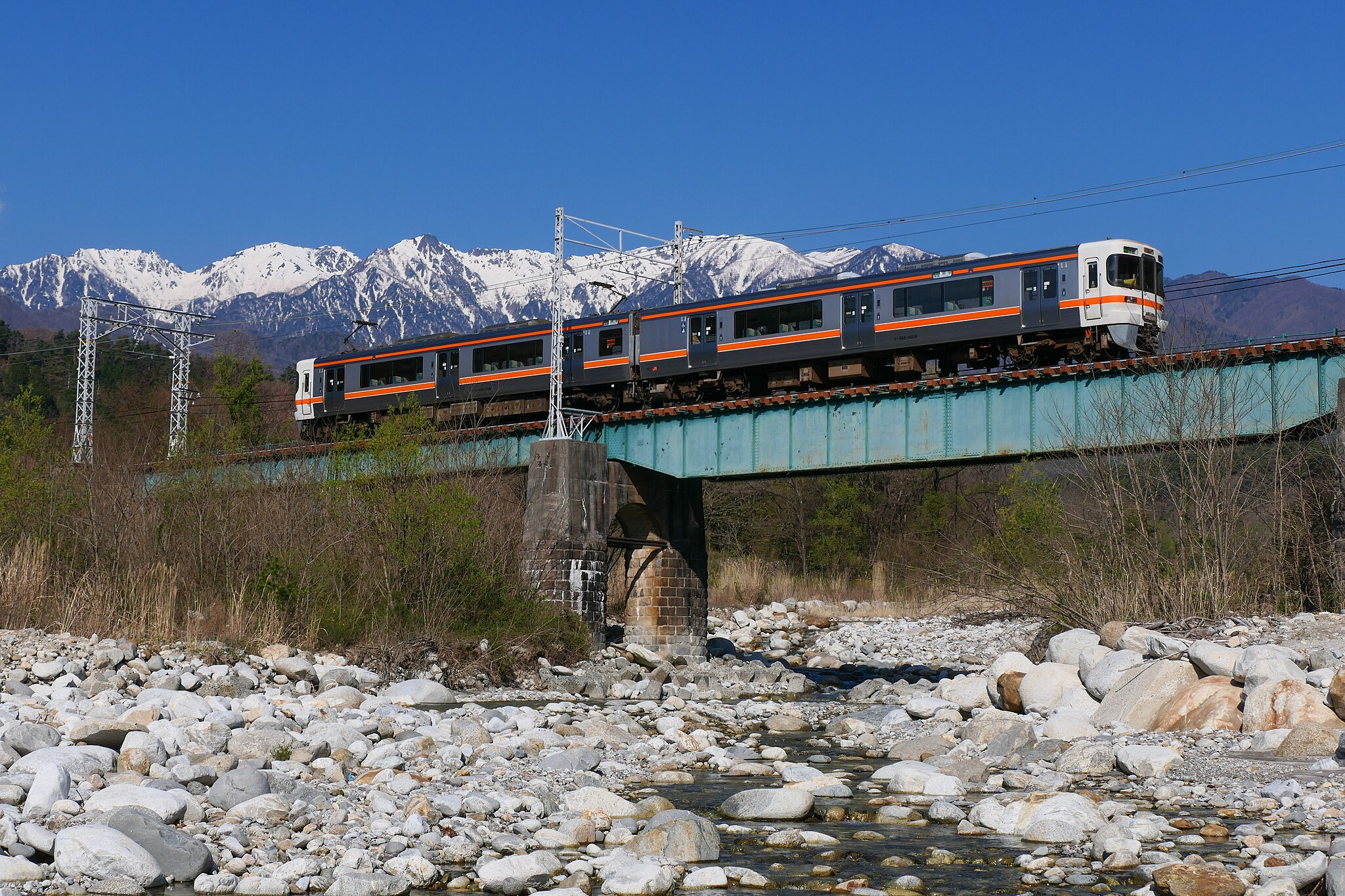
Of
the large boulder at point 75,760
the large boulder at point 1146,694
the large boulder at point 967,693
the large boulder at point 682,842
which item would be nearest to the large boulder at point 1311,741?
the large boulder at point 1146,694

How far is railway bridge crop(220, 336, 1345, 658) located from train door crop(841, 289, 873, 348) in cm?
216

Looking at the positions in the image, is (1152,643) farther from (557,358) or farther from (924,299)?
(557,358)

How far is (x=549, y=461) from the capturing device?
32750 millimetres

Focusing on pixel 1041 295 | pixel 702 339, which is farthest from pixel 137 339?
pixel 1041 295

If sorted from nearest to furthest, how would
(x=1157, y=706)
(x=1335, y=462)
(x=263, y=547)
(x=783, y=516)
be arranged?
1. (x=1157, y=706)
2. (x=1335, y=462)
3. (x=263, y=547)
4. (x=783, y=516)

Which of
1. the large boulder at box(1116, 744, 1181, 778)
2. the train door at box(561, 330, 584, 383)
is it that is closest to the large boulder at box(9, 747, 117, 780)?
the large boulder at box(1116, 744, 1181, 778)

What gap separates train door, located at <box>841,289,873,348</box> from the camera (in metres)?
31.7

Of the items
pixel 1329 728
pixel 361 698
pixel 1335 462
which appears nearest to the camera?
pixel 1329 728

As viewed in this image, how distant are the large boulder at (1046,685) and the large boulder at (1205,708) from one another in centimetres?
196

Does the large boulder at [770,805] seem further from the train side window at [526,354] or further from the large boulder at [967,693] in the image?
the train side window at [526,354]

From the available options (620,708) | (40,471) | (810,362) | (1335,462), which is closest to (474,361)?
(810,362)

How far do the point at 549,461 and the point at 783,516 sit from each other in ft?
84.0

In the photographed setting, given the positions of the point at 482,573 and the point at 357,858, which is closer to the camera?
the point at 357,858

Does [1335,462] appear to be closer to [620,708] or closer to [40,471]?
[620,708]
